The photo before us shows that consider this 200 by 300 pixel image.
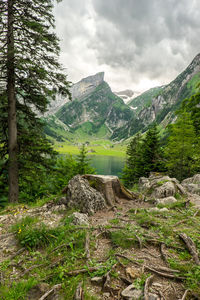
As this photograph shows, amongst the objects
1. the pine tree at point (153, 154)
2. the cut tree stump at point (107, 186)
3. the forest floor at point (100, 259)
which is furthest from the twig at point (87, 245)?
the pine tree at point (153, 154)

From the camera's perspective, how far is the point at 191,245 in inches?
155

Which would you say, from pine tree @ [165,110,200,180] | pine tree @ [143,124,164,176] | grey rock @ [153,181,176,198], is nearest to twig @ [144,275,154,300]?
grey rock @ [153,181,176,198]

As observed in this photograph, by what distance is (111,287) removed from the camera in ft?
9.40

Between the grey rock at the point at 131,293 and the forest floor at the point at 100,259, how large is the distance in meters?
0.02

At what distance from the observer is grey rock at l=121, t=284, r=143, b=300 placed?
260cm

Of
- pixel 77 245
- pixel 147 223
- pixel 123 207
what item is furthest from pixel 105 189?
pixel 77 245

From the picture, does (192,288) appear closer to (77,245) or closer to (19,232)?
(77,245)

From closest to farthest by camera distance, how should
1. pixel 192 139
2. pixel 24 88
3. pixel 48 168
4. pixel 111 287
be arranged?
pixel 111 287
pixel 24 88
pixel 48 168
pixel 192 139

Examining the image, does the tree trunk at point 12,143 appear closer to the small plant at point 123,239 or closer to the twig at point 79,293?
the small plant at point 123,239

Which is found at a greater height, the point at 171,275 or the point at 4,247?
the point at 171,275

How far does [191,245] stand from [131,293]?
2.23 metres

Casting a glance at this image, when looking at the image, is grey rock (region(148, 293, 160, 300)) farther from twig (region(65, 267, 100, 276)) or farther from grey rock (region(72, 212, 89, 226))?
grey rock (region(72, 212, 89, 226))

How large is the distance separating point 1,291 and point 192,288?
3545 millimetres

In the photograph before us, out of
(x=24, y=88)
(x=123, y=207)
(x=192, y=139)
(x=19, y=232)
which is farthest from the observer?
(x=192, y=139)
